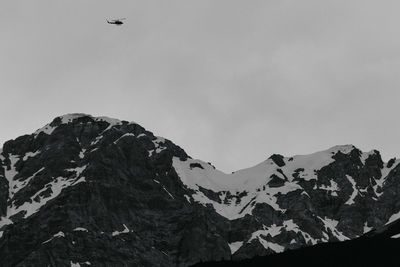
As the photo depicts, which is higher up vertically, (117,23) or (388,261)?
(117,23)

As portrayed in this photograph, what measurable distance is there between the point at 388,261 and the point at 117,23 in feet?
223

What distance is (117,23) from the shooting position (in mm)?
187375

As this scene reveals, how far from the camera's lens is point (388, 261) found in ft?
653
